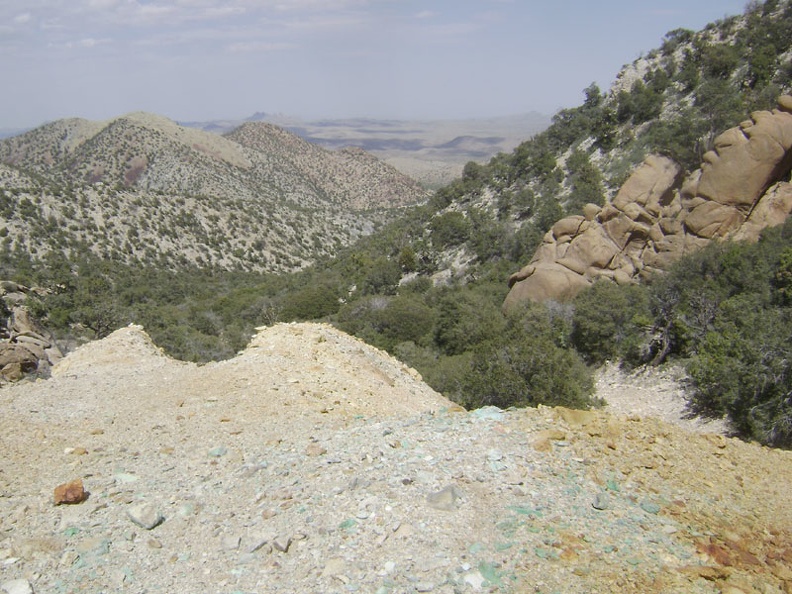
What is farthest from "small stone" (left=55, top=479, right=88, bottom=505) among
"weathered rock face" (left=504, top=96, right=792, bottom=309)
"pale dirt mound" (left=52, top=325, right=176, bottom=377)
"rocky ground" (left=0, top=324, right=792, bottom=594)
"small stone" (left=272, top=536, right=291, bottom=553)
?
"weathered rock face" (left=504, top=96, right=792, bottom=309)

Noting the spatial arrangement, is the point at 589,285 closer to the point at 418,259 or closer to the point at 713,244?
the point at 713,244

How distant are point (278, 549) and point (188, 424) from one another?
451 cm

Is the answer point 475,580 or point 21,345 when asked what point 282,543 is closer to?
point 475,580

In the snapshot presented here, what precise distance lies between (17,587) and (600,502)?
21.2 feet

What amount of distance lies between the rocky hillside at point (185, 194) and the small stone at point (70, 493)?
53729mm

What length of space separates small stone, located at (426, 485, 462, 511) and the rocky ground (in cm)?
2

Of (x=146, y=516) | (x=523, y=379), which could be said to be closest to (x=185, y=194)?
(x=523, y=379)

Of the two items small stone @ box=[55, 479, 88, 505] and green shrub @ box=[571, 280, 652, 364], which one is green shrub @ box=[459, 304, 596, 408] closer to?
green shrub @ box=[571, 280, 652, 364]

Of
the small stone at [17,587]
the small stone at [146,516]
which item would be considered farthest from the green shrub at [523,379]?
the small stone at [17,587]

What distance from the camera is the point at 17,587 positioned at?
19.1 feet

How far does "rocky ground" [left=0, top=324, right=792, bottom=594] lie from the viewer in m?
5.99

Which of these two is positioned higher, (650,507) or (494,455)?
(494,455)

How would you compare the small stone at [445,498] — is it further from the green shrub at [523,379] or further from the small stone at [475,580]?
the green shrub at [523,379]

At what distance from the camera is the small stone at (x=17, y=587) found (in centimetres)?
575
